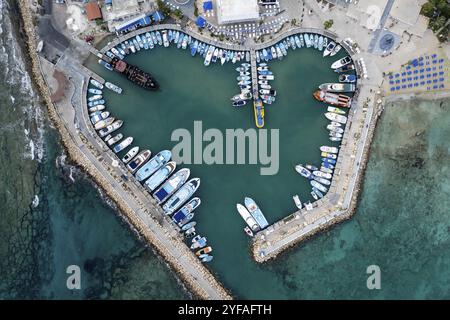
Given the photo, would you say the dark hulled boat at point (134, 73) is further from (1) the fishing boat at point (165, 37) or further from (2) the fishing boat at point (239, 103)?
(2) the fishing boat at point (239, 103)

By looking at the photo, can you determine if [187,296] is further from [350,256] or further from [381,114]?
[381,114]

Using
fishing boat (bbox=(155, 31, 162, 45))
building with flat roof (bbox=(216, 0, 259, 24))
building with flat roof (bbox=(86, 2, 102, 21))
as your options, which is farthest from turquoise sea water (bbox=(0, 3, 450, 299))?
building with flat roof (bbox=(86, 2, 102, 21))

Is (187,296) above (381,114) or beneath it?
beneath

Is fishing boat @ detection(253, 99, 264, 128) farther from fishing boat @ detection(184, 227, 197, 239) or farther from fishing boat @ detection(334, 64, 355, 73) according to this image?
fishing boat @ detection(184, 227, 197, 239)

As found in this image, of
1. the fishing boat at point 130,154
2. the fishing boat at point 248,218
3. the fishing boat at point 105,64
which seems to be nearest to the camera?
the fishing boat at point 248,218

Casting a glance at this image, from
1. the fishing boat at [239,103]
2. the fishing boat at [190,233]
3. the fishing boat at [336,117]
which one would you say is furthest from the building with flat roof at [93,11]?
the fishing boat at [336,117]
